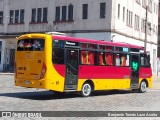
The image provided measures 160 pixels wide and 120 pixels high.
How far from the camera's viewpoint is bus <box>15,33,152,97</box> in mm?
16438

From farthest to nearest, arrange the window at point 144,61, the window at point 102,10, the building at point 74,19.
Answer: the window at point 102,10 → the building at point 74,19 → the window at point 144,61

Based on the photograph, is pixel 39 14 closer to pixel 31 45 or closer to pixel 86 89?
pixel 86 89

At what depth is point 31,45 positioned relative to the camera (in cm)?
1692

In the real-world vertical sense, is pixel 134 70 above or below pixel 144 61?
below

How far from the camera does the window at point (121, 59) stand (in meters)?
20.6

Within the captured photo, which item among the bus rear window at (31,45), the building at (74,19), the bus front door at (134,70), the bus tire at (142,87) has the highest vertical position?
the building at (74,19)

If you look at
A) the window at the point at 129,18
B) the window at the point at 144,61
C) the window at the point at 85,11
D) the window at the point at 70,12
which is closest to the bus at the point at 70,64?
the window at the point at 144,61

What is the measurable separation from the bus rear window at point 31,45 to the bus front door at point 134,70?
716cm

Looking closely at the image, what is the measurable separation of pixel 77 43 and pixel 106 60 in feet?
8.35

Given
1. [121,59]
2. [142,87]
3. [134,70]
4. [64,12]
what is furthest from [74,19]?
[121,59]

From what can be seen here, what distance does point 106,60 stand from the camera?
19.9 m

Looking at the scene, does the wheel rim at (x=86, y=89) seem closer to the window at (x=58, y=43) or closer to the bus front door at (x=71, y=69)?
the bus front door at (x=71, y=69)

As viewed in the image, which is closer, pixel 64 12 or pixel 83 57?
pixel 83 57

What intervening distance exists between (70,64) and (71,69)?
24 cm
